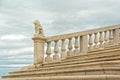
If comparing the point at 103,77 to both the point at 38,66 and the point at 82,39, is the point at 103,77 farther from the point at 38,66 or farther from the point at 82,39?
the point at 82,39

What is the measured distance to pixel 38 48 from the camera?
10133 mm

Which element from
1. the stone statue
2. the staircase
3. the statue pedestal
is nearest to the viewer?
the staircase

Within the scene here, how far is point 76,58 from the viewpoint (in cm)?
918

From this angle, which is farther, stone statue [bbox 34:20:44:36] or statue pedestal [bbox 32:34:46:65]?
stone statue [bbox 34:20:44:36]

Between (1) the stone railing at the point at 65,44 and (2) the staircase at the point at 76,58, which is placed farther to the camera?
(1) the stone railing at the point at 65,44

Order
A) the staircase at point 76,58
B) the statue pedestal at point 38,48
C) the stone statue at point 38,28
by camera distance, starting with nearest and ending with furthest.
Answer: the staircase at point 76,58, the statue pedestal at point 38,48, the stone statue at point 38,28

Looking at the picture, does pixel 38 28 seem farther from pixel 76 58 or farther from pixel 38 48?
pixel 76 58

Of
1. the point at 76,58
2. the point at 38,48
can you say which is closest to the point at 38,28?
the point at 38,48

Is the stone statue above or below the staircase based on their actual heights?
above

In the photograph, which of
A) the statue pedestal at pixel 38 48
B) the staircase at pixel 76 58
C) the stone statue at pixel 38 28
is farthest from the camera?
the stone statue at pixel 38 28

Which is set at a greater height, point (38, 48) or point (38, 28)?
point (38, 28)

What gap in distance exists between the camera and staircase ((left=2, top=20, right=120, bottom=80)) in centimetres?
629

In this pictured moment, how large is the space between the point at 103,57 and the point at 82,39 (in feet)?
13.2

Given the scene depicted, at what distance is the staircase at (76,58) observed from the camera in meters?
6.29
